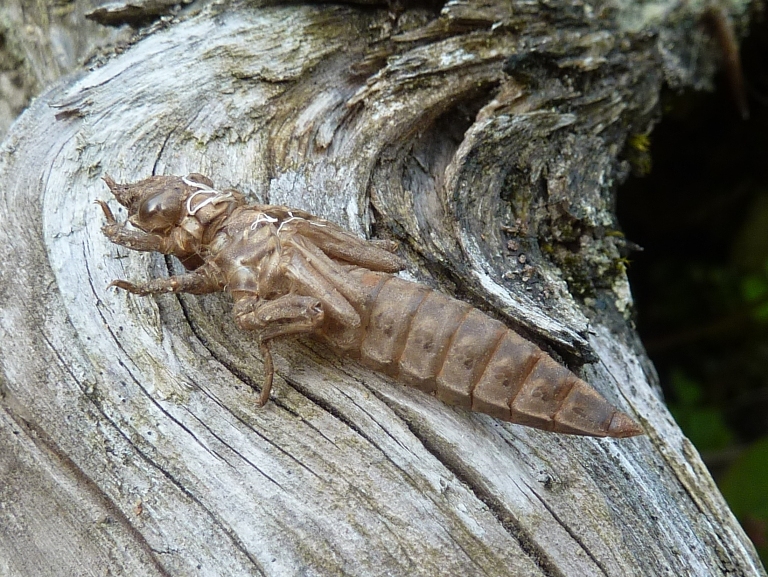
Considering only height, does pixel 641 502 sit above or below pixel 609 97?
Result: below

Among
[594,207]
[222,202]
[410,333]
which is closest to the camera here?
[410,333]

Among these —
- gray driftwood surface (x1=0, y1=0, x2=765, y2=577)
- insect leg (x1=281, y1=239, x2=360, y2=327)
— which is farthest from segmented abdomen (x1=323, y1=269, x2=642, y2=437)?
gray driftwood surface (x1=0, y1=0, x2=765, y2=577)

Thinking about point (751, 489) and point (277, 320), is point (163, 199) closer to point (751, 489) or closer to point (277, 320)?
point (277, 320)

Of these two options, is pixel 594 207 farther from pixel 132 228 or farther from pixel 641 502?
pixel 132 228

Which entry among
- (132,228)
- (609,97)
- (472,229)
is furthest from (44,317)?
(609,97)

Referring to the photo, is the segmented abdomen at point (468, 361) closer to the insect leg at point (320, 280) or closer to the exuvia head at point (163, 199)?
the insect leg at point (320, 280)

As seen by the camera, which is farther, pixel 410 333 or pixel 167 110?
pixel 167 110

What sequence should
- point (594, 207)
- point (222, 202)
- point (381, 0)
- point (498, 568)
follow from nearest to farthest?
point (498, 568) < point (222, 202) < point (594, 207) < point (381, 0)
